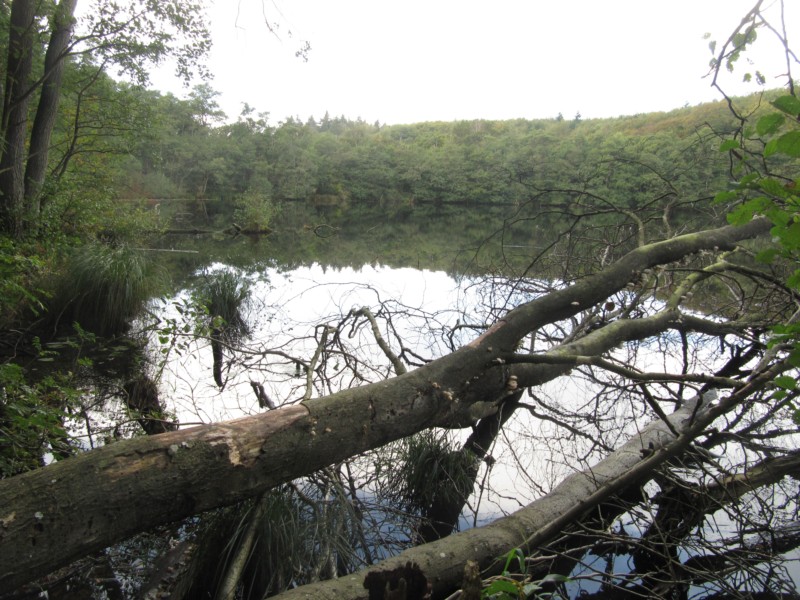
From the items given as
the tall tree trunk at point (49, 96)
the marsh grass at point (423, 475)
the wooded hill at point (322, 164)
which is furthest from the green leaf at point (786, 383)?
the wooded hill at point (322, 164)

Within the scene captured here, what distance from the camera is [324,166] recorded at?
141ft

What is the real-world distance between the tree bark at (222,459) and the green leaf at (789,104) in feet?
4.55

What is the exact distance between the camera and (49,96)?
7324 mm

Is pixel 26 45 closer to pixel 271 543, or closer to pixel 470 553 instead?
pixel 271 543

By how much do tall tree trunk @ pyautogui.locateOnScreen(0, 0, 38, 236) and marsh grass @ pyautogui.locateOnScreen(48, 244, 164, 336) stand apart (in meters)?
0.95

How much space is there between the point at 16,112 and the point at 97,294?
309 centimetres

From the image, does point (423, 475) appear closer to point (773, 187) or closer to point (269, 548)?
point (269, 548)

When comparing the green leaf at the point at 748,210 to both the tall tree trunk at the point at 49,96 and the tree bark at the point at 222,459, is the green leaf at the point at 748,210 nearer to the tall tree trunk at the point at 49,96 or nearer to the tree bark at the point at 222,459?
the tree bark at the point at 222,459

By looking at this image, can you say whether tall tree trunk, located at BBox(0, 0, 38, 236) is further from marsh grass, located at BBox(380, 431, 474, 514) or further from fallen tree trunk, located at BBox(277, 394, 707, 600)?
fallen tree trunk, located at BBox(277, 394, 707, 600)

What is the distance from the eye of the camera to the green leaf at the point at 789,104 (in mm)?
1095

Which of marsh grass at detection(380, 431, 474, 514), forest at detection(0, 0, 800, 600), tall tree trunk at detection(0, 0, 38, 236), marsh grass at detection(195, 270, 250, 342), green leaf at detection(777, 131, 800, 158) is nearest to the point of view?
green leaf at detection(777, 131, 800, 158)

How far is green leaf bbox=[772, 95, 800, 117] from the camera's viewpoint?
Answer: 43.1 inches

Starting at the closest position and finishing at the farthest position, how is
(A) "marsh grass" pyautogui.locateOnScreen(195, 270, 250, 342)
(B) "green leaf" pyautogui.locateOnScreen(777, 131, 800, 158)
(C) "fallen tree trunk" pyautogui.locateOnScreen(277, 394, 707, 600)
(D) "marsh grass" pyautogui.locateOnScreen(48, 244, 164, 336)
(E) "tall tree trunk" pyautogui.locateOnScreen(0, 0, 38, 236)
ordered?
1. (B) "green leaf" pyautogui.locateOnScreen(777, 131, 800, 158)
2. (C) "fallen tree trunk" pyautogui.locateOnScreen(277, 394, 707, 600)
3. (D) "marsh grass" pyautogui.locateOnScreen(48, 244, 164, 336)
4. (E) "tall tree trunk" pyautogui.locateOnScreen(0, 0, 38, 236)
5. (A) "marsh grass" pyautogui.locateOnScreen(195, 270, 250, 342)

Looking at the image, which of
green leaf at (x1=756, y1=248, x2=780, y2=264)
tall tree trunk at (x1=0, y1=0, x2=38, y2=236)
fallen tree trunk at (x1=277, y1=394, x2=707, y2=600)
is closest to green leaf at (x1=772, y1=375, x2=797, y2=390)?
green leaf at (x1=756, y1=248, x2=780, y2=264)
